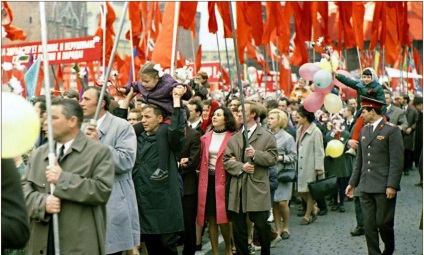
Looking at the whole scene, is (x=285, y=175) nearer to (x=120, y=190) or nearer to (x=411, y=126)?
(x=120, y=190)

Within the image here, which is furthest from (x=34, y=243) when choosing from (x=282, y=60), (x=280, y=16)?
(x=282, y=60)

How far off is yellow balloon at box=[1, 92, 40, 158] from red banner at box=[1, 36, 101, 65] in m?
9.79

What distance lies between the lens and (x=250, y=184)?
977 centimetres

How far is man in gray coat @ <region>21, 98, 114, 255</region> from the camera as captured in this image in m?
5.67

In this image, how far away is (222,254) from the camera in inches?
430

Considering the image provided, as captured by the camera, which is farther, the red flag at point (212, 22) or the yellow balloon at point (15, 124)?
the red flag at point (212, 22)

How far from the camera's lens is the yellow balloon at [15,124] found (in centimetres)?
416

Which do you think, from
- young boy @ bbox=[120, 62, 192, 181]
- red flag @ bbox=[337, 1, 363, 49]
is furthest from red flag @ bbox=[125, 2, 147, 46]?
young boy @ bbox=[120, 62, 192, 181]

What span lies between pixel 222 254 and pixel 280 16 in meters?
9.07

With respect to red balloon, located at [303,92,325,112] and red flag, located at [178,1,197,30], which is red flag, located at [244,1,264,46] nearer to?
red flag, located at [178,1,197,30]

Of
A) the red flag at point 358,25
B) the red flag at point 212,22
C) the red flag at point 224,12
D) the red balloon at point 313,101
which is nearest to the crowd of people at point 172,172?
the red balloon at point 313,101

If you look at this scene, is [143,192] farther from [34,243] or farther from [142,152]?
[34,243]

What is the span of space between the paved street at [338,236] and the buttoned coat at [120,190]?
3600 mm

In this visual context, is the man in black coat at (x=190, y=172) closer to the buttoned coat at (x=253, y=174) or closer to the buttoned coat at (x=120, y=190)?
the buttoned coat at (x=253, y=174)
